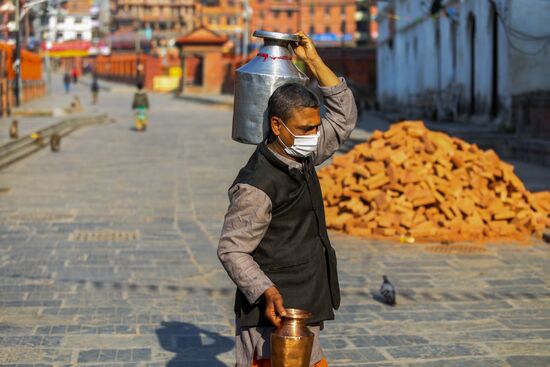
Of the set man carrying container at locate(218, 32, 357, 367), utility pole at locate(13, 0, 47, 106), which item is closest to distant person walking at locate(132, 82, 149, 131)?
utility pole at locate(13, 0, 47, 106)

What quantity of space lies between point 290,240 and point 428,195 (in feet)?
24.5

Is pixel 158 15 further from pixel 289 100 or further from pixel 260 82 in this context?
pixel 289 100

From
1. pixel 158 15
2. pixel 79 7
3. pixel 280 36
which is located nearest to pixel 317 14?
pixel 158 15

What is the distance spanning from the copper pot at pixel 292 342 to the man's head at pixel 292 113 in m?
0.66

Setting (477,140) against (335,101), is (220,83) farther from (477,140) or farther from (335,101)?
(335,101)

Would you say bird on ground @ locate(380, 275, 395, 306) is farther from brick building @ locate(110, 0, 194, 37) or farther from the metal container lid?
brick building @ locate(110, 0, 194, 37)

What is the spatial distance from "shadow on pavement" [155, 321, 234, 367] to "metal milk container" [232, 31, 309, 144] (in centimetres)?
243

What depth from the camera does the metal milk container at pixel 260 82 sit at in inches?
157

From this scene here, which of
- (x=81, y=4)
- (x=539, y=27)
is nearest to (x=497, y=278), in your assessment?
(x=539, y=27)

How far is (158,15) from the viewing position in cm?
14088

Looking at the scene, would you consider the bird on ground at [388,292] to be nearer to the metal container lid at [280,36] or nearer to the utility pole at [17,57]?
the metal container lid at [280,36]

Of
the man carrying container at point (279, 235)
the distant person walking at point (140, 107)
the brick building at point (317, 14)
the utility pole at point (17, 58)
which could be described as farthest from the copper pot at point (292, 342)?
the brick building at point (317, 14)

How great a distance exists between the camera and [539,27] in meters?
22.0

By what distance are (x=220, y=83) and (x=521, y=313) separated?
6886 centimetres
